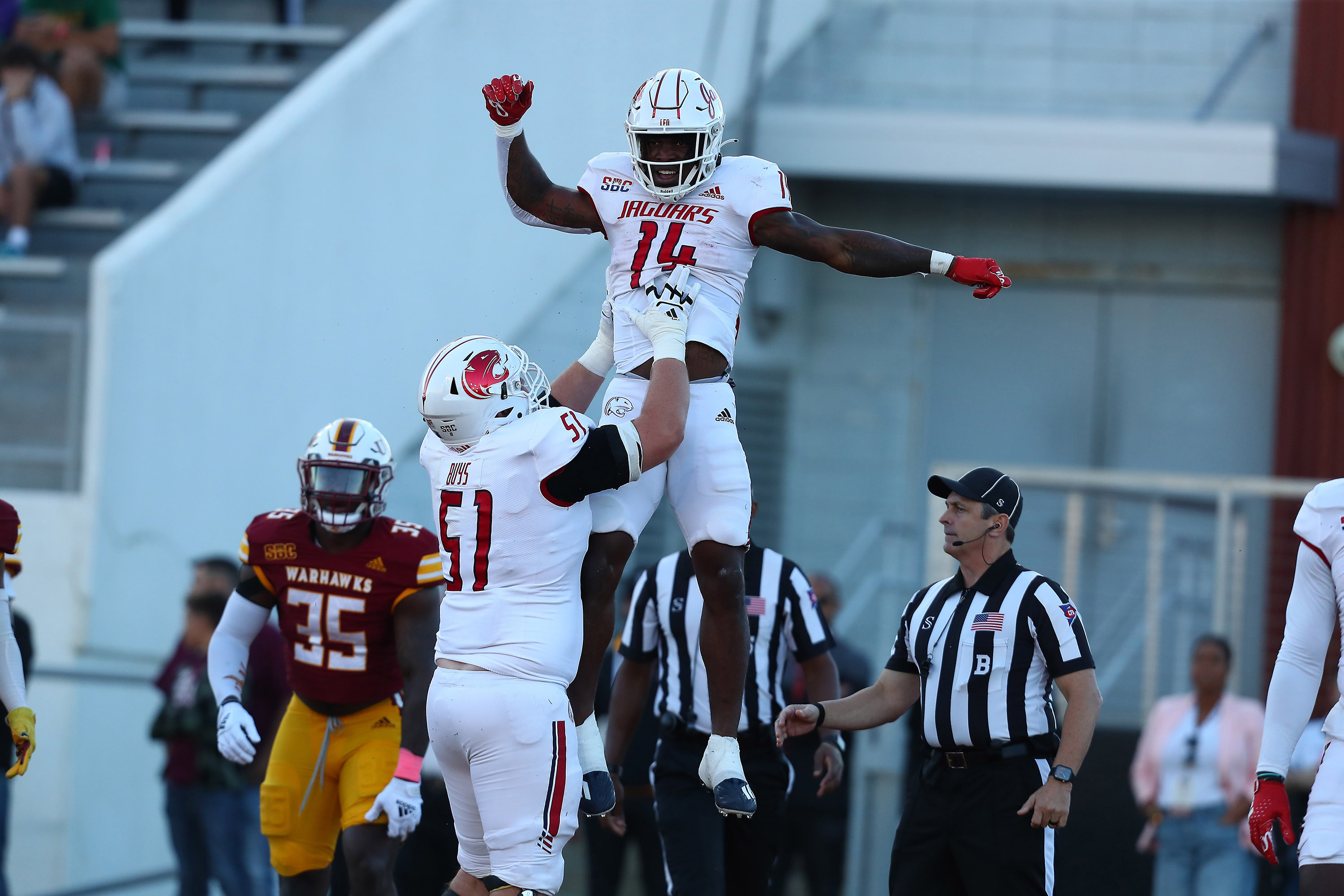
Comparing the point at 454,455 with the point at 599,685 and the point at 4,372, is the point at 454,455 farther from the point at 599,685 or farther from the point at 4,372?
the point at 4,372

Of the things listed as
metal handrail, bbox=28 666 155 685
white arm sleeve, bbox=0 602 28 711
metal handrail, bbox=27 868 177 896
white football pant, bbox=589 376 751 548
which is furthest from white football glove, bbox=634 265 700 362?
metal handrail, bbox=27 868 177 896

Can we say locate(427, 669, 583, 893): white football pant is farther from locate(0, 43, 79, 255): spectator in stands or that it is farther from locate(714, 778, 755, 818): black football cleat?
locate(0, 43, 79, 255): spectator in stands

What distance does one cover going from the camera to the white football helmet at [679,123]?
5.02 m

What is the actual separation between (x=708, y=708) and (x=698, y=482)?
1.41 metres

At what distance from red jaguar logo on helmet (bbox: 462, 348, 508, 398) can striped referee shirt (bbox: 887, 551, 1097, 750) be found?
70.2 inches

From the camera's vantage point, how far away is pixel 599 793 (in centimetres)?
511

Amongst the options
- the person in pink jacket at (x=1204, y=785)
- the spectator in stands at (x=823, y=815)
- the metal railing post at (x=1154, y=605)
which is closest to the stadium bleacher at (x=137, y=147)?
the spectator in stands at (x=823, y=815)

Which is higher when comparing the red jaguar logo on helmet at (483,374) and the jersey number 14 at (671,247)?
the jersey number 14 at (671,247)

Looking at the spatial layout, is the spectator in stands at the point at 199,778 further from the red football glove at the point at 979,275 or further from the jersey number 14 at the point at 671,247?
the red football glove at the point at 979,275

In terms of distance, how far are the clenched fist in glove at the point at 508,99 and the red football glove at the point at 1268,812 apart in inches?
118

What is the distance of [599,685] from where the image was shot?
28.0ft

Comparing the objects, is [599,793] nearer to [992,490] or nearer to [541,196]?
[992,490]

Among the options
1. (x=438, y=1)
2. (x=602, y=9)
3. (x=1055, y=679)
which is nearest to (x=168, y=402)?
(x=438, y=1)

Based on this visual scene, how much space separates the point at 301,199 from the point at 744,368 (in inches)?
186
